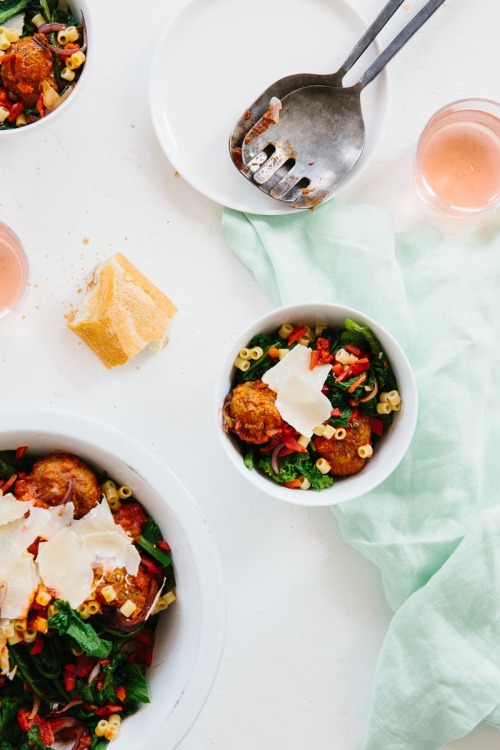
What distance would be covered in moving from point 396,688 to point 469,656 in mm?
253

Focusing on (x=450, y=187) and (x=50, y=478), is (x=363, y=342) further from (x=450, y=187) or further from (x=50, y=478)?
(x=50, y=478)

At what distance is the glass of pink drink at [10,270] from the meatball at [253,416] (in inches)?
32.1

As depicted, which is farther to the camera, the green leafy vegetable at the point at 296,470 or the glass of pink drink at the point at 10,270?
the glass of pink drink at the point at 10,270

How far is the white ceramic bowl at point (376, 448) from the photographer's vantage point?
6.97ft

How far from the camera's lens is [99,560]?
2029mm

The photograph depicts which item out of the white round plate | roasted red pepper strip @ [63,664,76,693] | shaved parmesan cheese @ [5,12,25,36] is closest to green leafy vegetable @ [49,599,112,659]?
roasted red pepper strip @ [63,664,76,693]

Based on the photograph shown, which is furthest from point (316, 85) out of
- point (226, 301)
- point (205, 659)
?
point (205, 659)

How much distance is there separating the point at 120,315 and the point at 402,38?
4.16ft

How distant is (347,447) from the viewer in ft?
7.18

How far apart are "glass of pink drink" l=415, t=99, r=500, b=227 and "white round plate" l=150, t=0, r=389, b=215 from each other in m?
0.21

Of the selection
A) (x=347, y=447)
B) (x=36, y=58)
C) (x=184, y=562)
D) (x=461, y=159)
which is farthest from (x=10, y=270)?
(x=461, y=159)

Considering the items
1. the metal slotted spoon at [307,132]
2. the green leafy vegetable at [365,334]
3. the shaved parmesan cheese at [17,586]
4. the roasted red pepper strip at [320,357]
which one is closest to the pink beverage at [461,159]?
the metal slotted spoon at [307,132]

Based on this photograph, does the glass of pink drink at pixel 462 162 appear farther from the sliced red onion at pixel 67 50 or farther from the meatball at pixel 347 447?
the sliced red onion at pixel 67 50

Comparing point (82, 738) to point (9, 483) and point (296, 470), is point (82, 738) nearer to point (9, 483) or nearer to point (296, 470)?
point (9, 483)
